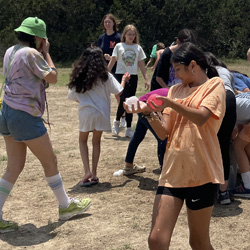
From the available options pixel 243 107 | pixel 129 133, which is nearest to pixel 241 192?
pixel 243 107

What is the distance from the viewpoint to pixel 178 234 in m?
4.24

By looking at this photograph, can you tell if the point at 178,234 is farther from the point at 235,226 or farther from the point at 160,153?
the point at 160,153

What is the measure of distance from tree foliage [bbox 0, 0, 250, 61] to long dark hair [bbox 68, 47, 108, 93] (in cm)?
2000

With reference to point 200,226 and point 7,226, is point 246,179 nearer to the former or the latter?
point 200,226

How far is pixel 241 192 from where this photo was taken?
5.17 m

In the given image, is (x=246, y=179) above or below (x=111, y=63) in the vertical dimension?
below

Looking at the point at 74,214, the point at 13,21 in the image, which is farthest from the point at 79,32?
the point at 74,214

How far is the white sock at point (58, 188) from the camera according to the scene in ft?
14.5

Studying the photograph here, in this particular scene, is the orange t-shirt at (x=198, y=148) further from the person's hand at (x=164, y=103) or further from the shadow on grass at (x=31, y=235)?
the shadow on grass at (x=31, y=235)

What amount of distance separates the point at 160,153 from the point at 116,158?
4.87 feet

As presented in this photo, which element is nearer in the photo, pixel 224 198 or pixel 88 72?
pixel 224 198

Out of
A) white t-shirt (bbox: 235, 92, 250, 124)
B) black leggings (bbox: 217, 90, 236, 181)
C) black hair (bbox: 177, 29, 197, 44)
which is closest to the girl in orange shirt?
black leggings (bbox: 217, 90, 236, 181)

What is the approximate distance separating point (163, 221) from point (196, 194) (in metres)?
0.28

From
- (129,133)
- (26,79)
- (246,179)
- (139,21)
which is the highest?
(26,79)
